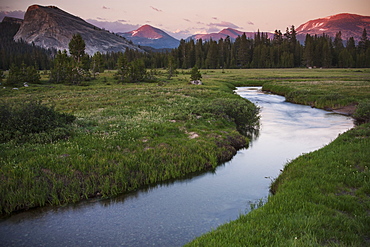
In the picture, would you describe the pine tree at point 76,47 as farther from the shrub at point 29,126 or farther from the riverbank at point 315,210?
the riverbank at point 315,210

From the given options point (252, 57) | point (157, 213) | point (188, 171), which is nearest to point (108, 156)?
point (188, 171)

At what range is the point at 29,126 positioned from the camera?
57.7ft

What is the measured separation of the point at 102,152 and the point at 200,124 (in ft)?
33.9

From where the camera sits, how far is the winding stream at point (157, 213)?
9.75 meters

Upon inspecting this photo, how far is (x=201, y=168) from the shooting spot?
54.8 feet

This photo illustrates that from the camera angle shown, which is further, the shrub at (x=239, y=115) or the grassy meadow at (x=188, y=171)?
the shrub at (x=239, y=115)

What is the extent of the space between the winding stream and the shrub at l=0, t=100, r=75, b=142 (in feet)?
21.9

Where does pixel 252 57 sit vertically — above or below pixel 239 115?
above

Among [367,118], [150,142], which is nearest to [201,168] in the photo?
[150,142]

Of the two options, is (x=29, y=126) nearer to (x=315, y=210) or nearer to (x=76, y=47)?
(x=315, y=210)

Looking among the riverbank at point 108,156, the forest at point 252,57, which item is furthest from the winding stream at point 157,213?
the forest at point 252,57

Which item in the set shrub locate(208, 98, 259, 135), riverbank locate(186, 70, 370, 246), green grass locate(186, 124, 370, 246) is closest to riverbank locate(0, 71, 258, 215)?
shrub locate(208, 98, 259, 135)

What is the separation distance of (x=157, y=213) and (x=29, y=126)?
11.0m

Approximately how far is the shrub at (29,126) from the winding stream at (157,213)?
669 centimetres
